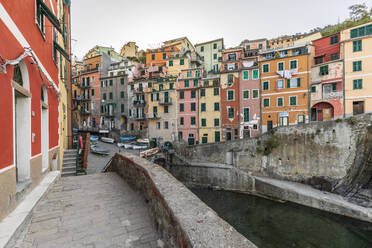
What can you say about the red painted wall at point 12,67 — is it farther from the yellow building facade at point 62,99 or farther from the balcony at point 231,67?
the balcony at point 231,67

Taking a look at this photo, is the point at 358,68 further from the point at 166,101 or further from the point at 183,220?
the point at 183,220

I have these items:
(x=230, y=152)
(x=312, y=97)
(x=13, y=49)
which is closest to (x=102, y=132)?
(x=230, y=152)

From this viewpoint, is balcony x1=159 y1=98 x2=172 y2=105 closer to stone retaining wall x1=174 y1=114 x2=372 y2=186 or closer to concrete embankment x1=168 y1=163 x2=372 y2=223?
stone retaining wall x1=174 y1=114 x2=372 y2=186

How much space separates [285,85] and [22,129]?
25145mm

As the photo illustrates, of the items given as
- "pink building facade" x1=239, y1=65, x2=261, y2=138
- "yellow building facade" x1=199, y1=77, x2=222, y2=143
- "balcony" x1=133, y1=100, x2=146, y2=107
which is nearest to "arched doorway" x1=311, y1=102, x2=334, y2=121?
"pink building facade" x1=239, y1=65, x2=261, y2=138

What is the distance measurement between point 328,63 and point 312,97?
433 centimetres

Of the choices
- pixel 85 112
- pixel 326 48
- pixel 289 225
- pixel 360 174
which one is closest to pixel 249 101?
pixel 326 48

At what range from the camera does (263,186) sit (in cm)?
1705

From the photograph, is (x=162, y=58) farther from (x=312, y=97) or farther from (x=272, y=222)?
(x=272, y=222)

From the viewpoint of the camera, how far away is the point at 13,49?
10.5 feet

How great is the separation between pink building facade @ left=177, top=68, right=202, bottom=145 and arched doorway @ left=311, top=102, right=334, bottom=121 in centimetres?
1547

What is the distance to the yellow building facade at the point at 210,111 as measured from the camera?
2512 cm

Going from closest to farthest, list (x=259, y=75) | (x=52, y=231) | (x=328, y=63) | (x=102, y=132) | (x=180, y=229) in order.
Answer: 1. (x=180, y=229)
2. (x=52, y=231)
3. (x=328, y=63)
4. (x=259, y=75)
5. (x=102, y=132)

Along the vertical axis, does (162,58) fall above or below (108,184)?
above
